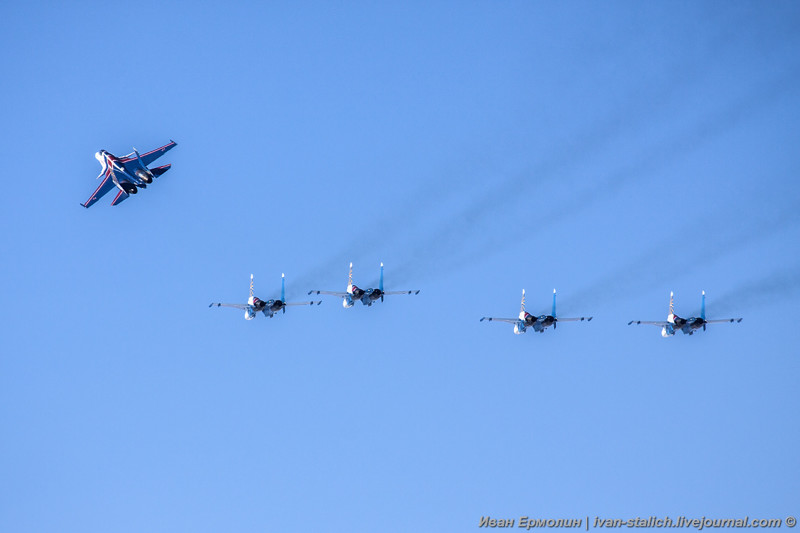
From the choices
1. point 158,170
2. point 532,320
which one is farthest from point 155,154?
point 532,320

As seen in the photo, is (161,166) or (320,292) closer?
(320,292)

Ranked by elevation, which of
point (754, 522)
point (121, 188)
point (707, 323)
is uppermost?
point (121, 188)

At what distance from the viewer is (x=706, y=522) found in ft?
247

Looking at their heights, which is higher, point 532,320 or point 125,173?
point 125,173

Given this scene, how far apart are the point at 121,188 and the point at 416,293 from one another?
2665cm

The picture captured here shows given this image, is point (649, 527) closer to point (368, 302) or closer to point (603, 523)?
point (603, 523)

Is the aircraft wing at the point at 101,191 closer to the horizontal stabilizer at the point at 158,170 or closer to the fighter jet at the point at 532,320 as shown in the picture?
the horizontal stabilizer at the point at 158,170

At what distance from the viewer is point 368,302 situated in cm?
7500

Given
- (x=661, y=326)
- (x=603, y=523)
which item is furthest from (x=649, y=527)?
(x=661, y=326)

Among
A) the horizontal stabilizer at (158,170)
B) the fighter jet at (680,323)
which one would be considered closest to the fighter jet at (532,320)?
the fighter jet at (680,323)

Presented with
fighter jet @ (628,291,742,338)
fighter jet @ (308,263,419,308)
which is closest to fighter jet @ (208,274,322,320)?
fighter jet @ (308,263,419,308)

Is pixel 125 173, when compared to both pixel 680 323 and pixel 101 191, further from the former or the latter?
pixel 680 323

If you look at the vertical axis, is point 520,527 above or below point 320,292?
below

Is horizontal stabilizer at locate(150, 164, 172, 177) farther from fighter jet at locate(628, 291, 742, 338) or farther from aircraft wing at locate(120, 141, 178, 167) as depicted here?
fighter jet at locate(628, 291, 742, 338)
